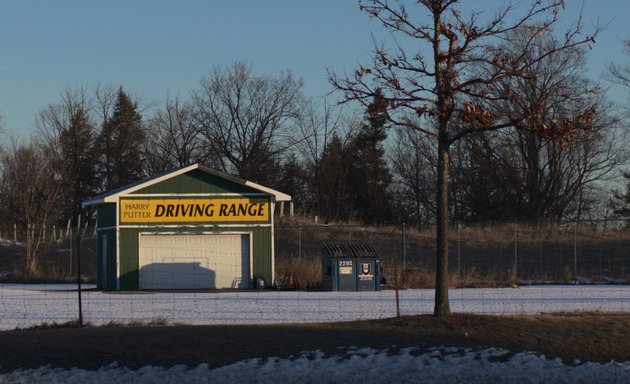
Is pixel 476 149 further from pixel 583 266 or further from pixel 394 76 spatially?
pixel 394 76

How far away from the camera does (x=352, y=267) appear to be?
113 ft

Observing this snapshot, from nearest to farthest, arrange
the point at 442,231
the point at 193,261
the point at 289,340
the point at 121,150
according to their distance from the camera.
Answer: the point at 289,340 → the point at 442,231 → the point at 193,261 → the point at 121,150

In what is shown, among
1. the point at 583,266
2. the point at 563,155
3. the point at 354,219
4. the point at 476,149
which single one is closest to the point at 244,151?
the point at 354,219

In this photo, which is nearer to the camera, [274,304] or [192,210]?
[274,304]

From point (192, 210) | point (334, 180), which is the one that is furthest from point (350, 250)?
point (334, 180)

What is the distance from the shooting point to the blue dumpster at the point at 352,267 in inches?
1351

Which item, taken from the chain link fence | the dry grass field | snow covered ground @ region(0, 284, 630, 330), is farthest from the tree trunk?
the chain link fence

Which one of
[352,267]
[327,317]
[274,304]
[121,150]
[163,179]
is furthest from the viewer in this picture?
[121,150]

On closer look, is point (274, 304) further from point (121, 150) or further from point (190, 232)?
point (121, 150)

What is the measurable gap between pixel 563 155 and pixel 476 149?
5.97m

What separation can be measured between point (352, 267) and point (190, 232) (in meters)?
6.70

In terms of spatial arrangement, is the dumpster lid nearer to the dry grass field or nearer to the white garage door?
the white garage door

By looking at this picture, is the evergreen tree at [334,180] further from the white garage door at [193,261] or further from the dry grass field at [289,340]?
the dry grass field at [289,340]

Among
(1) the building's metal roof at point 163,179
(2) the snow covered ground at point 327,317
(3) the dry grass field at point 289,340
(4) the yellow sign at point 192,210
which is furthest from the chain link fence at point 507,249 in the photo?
(3) the dry grass field at point 289,340
